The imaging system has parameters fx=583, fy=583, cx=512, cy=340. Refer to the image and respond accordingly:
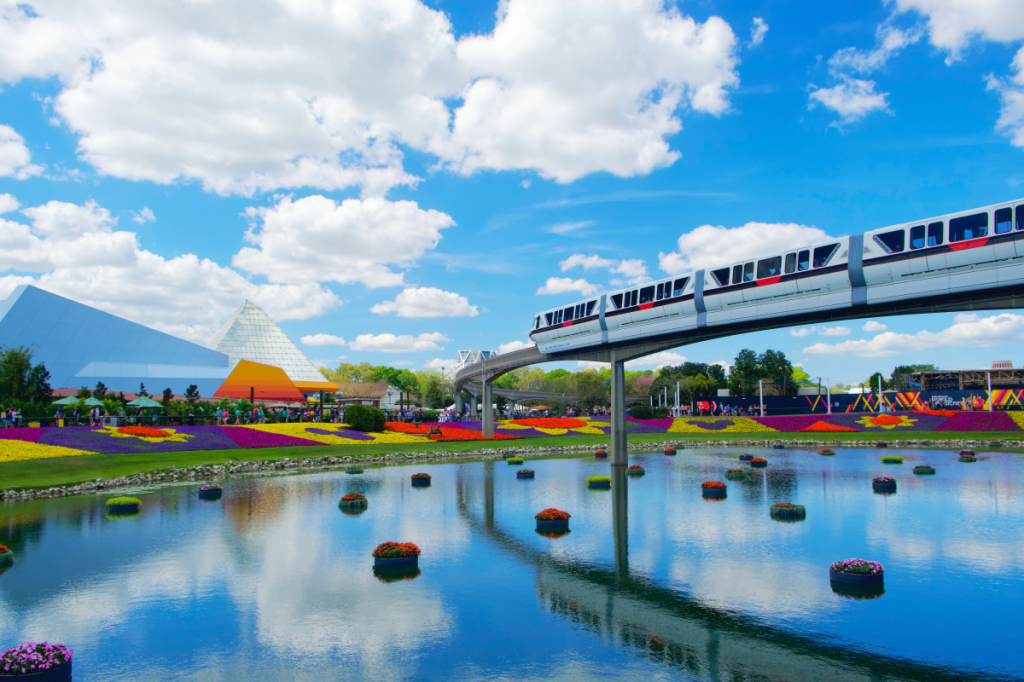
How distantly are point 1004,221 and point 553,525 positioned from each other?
20868 mm

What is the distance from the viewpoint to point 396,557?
17594mm

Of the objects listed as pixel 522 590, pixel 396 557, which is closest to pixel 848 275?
pixel 522 590

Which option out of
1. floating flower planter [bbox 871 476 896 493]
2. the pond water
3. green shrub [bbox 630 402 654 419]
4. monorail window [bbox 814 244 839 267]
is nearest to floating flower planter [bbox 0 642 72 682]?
the pond water

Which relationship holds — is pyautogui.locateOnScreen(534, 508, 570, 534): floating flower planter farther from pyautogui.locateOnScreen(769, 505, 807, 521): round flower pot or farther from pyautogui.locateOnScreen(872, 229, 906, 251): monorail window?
pyautogui.locateOnScreen(872, 229, 906, 251): monorail window

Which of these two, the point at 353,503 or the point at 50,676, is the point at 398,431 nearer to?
the point at 353,503

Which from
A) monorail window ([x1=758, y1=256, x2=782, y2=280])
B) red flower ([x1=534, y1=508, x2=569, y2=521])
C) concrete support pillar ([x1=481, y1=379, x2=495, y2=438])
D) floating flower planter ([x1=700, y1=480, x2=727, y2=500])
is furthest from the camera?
concrete support pillar ([x1=481, y1=379, x2=495, y2=438])

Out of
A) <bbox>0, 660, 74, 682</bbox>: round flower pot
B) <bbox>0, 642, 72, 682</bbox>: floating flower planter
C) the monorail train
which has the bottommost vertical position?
<bbox>0, 660, 74, 682</bbox>: round flower pot

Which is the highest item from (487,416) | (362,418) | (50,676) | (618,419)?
(618,419)

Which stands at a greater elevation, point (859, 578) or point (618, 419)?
point (618, 419)

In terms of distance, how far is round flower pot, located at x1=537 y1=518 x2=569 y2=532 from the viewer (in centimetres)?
2338

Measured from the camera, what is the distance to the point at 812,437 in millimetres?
67625

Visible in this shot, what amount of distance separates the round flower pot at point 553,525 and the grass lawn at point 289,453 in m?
27.8

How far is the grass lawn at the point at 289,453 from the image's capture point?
33656 millimetres

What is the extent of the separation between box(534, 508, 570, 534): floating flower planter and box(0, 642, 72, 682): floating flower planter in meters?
15.9
